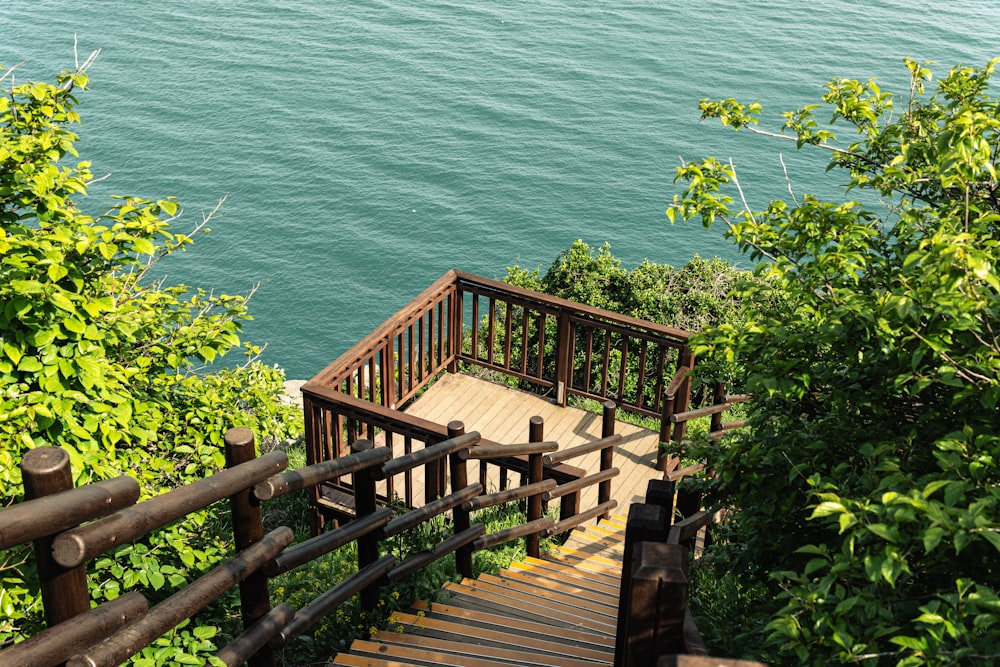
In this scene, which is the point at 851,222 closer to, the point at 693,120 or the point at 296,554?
the point at 296,554

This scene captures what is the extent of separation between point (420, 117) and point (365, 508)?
36.6 meters

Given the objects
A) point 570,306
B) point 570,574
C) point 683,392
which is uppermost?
point 570,306

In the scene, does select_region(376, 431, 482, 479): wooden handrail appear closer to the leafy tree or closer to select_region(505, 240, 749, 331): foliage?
the leafy tree

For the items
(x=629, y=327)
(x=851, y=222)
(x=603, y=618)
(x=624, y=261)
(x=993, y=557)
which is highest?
(x=851, y=222)

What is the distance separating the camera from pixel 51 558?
2639 millimetres

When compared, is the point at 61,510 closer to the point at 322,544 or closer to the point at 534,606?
the point at 322,544

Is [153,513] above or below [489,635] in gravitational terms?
above

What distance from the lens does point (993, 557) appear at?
2859mm

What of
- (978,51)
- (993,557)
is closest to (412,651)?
(993,557)

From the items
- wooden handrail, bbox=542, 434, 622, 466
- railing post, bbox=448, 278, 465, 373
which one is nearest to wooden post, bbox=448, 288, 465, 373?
railing post, bbox=448, 278, 465, 373

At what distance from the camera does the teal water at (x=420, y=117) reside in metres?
30.8

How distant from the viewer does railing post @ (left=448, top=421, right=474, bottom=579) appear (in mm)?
5691

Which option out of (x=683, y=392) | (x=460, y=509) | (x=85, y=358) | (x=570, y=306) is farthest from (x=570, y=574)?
(x=85, y=358)

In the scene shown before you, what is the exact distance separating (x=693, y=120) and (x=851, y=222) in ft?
121
